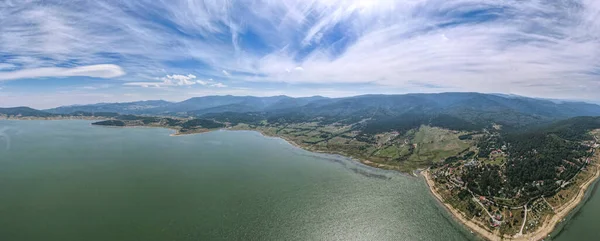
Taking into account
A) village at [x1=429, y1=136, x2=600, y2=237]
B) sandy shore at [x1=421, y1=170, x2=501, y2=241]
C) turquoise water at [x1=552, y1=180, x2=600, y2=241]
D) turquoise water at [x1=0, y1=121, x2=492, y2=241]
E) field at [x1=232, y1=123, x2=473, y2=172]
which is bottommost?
turquoise water at [x1=552, y1=180, x2=600, y2=241]

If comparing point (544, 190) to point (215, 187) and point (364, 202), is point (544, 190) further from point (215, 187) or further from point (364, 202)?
point (215, 187)

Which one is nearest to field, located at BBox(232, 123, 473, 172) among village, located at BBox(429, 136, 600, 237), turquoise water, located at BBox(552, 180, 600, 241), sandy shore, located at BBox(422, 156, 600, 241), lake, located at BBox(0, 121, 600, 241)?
lake, located at BBox(0, 121, 600, 241)

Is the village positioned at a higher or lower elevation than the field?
higher

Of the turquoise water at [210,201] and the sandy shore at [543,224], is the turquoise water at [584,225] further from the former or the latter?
the turquoise water at [210,201]

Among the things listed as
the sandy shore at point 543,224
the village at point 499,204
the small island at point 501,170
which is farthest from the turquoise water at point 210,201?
the small island at point 501,170

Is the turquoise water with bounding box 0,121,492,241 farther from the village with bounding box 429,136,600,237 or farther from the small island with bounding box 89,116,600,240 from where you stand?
the small island with bounding box 89,116,600,240

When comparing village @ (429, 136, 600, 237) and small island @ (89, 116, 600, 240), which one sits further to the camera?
small island @ (89, 116, 600, 240)
